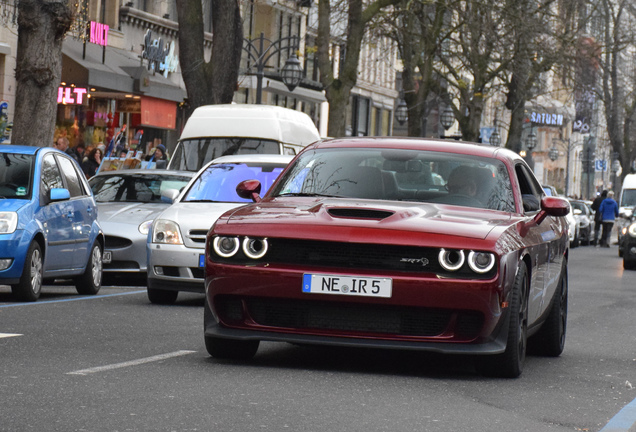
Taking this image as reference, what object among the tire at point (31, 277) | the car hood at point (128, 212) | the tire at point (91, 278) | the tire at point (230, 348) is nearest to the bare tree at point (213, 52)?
the car hood at point (128, 212)

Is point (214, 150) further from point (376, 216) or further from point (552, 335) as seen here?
point (376, 216)

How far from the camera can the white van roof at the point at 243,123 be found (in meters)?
22.2

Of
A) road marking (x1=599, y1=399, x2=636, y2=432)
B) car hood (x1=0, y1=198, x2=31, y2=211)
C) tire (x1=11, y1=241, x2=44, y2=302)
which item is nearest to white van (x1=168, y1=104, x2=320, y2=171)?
tire (x1=11, y1=241, x2=44, y2=302)

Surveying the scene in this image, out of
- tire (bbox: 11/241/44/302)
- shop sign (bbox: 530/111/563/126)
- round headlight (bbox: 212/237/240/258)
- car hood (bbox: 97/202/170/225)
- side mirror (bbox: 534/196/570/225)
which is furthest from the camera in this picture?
shop sign (bbox: 530/111/563/126)

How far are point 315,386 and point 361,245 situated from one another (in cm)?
85

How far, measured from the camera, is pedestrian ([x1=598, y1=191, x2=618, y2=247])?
44.1 m

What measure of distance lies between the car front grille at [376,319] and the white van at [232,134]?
1383 centimetres

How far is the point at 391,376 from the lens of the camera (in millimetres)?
8328

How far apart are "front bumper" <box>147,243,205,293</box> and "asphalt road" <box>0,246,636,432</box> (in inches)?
82.2

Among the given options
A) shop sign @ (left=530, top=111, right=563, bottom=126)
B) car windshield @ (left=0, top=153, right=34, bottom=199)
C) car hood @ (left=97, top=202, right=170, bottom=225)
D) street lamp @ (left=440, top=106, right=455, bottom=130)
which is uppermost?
shop sign @ (left=530, top=111, right=563, bottom=126)

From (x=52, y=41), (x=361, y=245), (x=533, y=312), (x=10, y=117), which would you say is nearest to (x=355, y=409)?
(x=361, y=245)

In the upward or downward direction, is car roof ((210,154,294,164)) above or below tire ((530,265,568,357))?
above

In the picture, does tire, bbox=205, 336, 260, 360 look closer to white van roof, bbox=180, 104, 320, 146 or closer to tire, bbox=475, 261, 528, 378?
tire, bbox=475, 261, 528, 378

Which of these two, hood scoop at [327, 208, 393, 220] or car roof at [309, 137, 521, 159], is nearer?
hood scoop at [327, 208, 393, 220]
